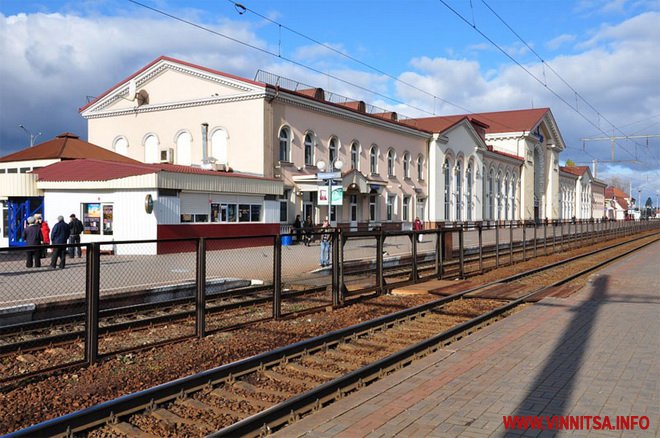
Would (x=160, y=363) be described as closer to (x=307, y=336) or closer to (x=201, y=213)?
(x=307, y=336)

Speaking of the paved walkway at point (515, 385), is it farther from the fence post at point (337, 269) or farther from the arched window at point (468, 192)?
the arched window at point (468, 192)

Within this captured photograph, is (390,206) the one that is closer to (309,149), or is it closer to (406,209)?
(406,209)

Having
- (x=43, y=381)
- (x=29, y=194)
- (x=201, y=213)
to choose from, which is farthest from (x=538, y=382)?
(x=29, y=194)

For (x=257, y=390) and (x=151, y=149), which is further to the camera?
(x=151, y=149)

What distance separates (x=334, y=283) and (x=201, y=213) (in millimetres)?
15113

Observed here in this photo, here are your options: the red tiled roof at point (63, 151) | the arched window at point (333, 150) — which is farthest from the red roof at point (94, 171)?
the arched window at point (333, 150)

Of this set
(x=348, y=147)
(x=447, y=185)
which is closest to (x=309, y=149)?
(x=348, y=147)

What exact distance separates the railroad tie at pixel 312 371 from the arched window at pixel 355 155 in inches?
1288

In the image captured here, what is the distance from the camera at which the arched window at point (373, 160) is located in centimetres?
4159

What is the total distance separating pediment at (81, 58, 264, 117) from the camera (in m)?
33.8

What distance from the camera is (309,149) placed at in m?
36.0

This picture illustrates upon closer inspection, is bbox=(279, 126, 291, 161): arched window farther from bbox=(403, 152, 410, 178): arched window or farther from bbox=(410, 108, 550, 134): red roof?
bbox=(410, 108, 550, 134): red roof

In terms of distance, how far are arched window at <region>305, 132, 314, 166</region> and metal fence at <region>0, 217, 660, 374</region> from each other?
1852 centimetres

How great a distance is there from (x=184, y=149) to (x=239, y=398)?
31.6m
